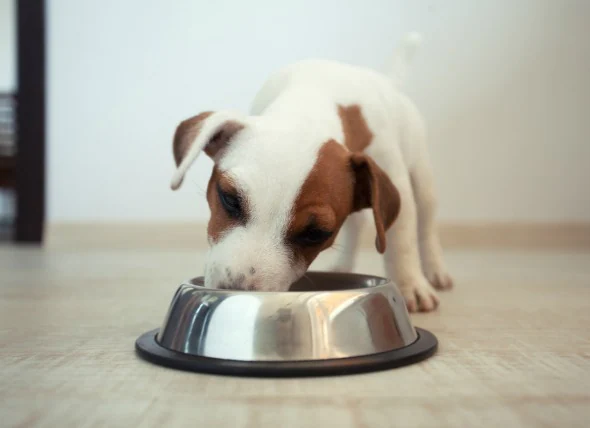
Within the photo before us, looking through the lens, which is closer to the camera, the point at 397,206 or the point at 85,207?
the point at 397,206

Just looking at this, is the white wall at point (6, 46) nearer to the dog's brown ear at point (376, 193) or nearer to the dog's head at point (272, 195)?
the dog's head at point (272, 195)

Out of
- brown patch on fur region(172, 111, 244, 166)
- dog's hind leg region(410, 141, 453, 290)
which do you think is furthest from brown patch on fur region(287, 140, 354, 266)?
dog's hind leg region(410, 141, 453, 290)

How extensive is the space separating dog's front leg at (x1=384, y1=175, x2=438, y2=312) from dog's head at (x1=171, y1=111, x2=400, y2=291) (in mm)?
303

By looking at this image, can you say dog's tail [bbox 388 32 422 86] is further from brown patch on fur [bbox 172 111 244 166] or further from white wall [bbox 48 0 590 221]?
white wall [bbox 48 0 590 221]

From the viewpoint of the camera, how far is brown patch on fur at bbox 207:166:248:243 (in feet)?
4.56

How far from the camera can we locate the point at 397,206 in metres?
1.65

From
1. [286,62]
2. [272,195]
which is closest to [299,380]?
[272,195]

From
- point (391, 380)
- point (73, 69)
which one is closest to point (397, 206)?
point (391, 380)

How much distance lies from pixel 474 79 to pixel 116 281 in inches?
111

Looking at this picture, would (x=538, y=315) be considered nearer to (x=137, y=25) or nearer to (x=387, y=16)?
(x=387, y=16)

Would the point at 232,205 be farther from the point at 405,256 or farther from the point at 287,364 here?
the point at 405,256

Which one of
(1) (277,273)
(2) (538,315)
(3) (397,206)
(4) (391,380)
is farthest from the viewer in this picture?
(2) (538,315)

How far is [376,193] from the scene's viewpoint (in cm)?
153

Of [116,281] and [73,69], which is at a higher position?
[73,69]
